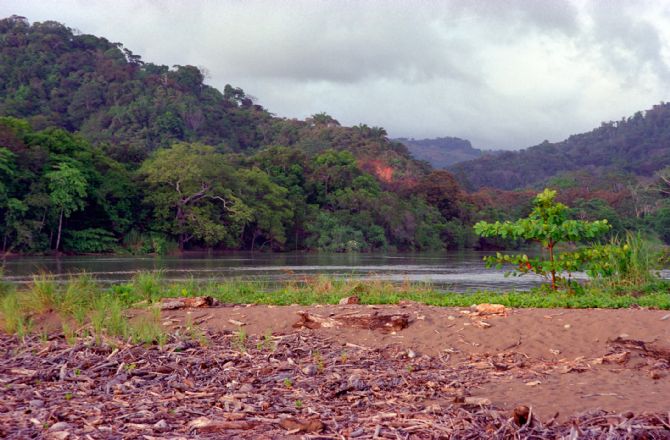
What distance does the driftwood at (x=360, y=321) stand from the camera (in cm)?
788

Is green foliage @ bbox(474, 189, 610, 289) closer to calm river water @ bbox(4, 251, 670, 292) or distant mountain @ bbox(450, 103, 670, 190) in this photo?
calm river water @ bbox(4, 251, 670, 292)

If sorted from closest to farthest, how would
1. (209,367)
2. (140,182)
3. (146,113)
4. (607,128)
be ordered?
1. (209,367)
2. (140,182)
3. (146,113)
4. (607,128)

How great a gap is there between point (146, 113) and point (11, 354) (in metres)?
73.1

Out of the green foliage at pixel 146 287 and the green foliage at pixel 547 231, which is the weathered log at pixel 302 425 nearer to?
the green foliage at pixel 146 287

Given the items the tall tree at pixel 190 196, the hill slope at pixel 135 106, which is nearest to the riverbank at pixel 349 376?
the tall tree at pixel 190 196

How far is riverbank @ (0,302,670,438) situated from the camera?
4500 mm

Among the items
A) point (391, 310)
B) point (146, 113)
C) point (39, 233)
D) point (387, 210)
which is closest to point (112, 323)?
point (391, 310)

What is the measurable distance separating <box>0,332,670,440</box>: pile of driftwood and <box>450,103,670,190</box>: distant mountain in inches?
4596

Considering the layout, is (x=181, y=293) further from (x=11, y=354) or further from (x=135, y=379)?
(x=135, y=379)

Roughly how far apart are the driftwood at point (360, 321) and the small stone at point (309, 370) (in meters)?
1.72

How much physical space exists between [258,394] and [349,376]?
95 cm

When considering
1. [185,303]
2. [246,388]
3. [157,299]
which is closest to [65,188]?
[157,299]

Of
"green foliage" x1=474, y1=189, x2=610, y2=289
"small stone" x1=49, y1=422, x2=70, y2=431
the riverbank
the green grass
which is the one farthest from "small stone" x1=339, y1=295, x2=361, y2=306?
"small stone" x1=49, y1=422, x2=70, y2=431

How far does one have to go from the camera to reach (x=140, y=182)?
4503 cm
